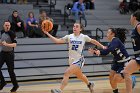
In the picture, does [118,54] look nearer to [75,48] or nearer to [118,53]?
[118,53]

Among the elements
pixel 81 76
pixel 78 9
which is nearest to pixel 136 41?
pixel 81 76

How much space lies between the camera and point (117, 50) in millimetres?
8312

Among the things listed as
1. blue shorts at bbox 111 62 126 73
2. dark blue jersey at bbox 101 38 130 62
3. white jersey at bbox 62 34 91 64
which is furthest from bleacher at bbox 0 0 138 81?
dark blue jersey at bbox 101 38 130 62

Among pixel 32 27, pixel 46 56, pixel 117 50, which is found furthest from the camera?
pixel 32 27

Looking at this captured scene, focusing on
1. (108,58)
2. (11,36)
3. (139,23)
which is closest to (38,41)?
(108,58)

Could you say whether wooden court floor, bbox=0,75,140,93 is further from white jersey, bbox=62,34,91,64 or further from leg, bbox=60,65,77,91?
white jersey, bbox=62,34,91,64

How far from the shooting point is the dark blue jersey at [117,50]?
8.13m

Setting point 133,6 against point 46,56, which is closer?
point 46,56

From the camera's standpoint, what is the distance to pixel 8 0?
15531 millimetres

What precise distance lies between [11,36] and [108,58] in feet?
20.1

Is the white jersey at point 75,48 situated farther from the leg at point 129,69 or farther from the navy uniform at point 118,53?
the leg at point 129,69

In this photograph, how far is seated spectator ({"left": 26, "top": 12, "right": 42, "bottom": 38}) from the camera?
13803mm

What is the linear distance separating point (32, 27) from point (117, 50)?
20.1ft

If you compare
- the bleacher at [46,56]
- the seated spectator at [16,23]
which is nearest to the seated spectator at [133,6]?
the bleacher at [46,56]
